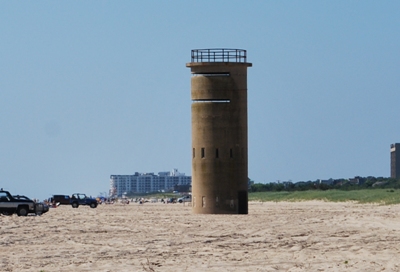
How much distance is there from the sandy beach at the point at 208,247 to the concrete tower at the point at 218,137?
15.2 meters

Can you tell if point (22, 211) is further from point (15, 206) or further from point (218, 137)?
point (218, 137)

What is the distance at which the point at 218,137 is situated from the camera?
174 ft

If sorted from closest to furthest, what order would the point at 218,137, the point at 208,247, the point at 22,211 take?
the point at 208,247, the point at 22,211, the point at 218,137

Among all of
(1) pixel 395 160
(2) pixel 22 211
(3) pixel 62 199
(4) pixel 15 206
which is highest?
(1) pixel 395 160

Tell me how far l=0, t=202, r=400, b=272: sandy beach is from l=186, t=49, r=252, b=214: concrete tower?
15.2 m

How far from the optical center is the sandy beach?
21.8m

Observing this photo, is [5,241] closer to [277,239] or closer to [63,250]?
[63,250]

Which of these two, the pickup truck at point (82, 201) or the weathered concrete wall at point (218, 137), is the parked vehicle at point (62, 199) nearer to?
the pickup truck at point (82, 201)

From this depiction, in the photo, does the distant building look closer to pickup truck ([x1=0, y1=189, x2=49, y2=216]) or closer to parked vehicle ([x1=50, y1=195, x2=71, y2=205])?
parked vehicle ([x1=50, y1=195, x2=71, y2=205])

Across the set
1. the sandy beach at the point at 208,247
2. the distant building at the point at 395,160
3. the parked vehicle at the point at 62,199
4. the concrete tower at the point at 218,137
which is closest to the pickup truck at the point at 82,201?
the parked vehicle at the point at 62,199

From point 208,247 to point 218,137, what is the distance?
2654 cm

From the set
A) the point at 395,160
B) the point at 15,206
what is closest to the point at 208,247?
the point at 15,206

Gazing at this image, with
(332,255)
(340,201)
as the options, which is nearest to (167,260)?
(332,255)

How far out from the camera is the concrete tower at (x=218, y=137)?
53031 mm
